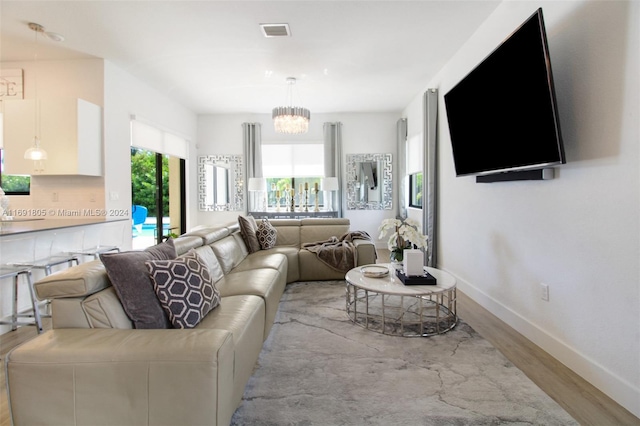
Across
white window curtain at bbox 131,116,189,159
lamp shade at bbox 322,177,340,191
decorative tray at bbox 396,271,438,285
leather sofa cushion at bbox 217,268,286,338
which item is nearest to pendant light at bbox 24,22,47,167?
white window curtain at bbox 131,116,189,159

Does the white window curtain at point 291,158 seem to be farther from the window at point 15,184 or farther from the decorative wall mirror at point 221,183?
the window at point 15,184

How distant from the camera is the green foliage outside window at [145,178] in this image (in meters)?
5.12

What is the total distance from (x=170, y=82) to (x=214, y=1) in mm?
2443

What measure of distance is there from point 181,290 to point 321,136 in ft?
18.4

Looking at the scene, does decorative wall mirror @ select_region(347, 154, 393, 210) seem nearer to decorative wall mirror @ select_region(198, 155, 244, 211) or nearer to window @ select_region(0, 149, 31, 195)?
decorative wall mirror @ select_region(198, 155, 244, 211)

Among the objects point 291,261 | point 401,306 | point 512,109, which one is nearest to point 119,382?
point 401,306

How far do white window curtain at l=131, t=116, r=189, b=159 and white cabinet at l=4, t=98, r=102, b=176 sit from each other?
3.12 ft

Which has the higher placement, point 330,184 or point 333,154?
point 333,154

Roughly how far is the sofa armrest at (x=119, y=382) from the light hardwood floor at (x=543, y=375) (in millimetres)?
644

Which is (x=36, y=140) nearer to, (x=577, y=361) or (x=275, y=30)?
(x=275, y=30)

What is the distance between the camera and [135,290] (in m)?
1.71

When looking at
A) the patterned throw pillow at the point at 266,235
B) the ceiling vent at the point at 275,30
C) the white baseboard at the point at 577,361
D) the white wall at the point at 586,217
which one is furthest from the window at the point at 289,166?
the white baseboard at the point at 577,361

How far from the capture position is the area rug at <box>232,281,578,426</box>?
5.62 ft

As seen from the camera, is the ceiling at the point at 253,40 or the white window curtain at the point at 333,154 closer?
the ceiling at the point at 253,40
